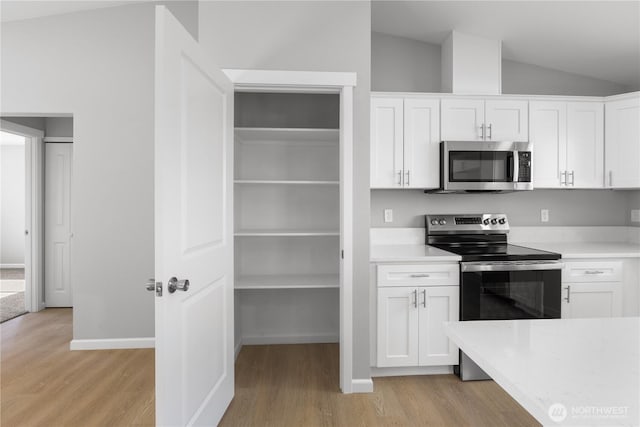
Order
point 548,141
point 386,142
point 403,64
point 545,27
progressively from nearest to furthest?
1. point 545,27
2. point 386,142
3. point 548,141
4. point 403,64

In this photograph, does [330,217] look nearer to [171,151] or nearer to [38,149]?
[171,151]

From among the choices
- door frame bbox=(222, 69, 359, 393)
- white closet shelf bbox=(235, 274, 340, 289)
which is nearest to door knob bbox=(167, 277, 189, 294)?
door frame bbox=(222, 69, 359, 393)

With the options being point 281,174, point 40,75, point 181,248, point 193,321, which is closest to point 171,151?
point 181,248

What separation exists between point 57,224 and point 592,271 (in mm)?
5164

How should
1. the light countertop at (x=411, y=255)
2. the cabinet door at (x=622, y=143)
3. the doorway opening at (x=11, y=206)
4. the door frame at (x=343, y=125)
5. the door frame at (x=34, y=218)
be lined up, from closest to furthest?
1. the door frame at (x=343, y=125)
2. the light countertop at (x=411, y=255)
3. the cabinet door at (x=622, y=143)
4. the door frame at (x=34, y=218)
5. the doorway opening at (x=11, y=206)

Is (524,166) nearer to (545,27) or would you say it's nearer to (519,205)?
(519,205)

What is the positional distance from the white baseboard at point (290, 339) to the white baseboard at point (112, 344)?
0.82 meters

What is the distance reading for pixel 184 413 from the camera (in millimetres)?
1644

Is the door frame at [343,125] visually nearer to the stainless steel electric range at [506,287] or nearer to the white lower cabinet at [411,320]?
the white lower cabinet at [411,320]

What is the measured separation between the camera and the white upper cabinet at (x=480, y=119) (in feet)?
9.53

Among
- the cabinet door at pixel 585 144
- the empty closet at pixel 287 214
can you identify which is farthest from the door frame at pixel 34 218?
the cabinet door at pixel 585 144

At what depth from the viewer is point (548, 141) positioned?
298 cm

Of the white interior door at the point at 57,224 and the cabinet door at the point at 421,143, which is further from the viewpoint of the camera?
the white interior door at the point at 57,224

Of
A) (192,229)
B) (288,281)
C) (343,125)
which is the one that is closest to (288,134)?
(343,125)
